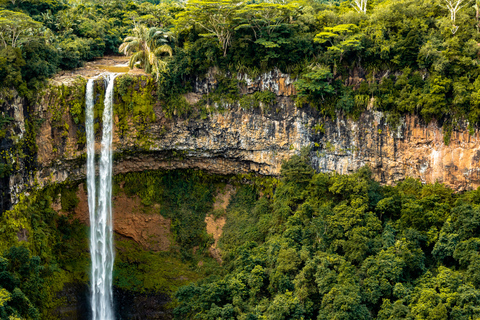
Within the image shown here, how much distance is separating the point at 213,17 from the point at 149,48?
158 inches

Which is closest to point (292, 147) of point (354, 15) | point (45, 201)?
point (354, 15)

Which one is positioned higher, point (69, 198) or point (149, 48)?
point (149, 48)

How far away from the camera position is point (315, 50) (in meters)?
24.0

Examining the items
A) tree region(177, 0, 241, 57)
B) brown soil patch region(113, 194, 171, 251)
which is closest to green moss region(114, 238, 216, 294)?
brown soil patch region(113, 194, 171, 251)

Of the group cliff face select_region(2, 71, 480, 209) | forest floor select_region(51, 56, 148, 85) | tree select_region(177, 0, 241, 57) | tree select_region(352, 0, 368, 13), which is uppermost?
tree select_region(352, 0, 368, 13)

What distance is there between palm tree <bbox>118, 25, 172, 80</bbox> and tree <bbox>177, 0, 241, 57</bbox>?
134cm

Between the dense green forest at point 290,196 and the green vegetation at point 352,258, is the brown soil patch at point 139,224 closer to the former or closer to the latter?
the dense green forest at point 290,196

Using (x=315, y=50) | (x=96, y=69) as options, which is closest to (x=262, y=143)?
(x=315, y=50)

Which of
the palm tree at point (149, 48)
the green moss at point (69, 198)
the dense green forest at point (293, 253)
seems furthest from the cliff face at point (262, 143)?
the palm tree at point (149, 48)

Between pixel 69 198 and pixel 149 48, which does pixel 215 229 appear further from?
pixel 149 48

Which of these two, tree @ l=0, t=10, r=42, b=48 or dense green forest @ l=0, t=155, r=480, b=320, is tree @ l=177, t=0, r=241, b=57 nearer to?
tree @ l=0, t=10, r=42, b=48

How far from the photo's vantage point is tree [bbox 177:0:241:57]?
76.1 ft

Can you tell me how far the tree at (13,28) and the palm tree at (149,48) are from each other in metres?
5.43

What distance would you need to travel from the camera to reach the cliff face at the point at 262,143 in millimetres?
21766
